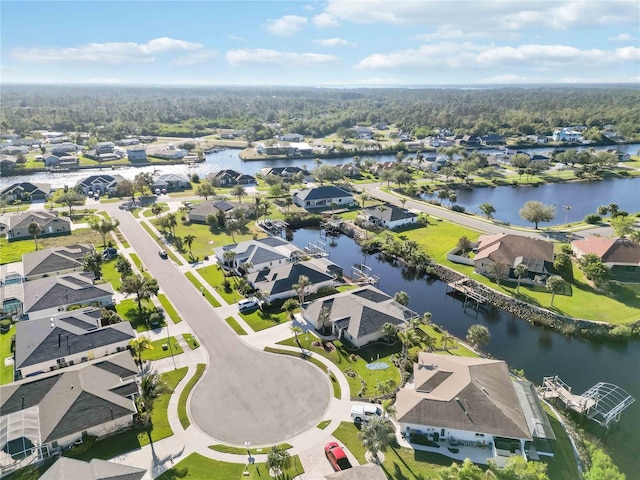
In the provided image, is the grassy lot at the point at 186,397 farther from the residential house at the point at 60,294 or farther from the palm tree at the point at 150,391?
the residential house at the point at 60,294

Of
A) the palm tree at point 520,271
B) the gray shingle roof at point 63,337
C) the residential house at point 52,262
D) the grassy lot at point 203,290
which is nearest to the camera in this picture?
the gray shingle roof at point 63,337

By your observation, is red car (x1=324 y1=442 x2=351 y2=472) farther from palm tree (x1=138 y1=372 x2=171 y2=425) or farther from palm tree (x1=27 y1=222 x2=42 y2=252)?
palm tree (x1=27 y1=222 x2=42 y2=252)

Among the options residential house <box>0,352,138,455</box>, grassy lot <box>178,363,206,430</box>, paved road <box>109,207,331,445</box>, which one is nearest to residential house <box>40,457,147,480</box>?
residential house <box>0,352,138,455</box>

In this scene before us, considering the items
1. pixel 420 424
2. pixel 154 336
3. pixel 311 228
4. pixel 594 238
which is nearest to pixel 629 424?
pixel 420 424

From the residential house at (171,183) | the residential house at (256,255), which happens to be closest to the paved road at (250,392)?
the residential house at (256,255)

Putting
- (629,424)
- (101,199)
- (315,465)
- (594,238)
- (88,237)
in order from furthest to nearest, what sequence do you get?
1. (101,199)
2. (88,237)
3. (594,238)
4. (629,424)
5. (315,465)

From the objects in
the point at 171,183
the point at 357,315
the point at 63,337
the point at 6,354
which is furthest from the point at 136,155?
the point at 357,315

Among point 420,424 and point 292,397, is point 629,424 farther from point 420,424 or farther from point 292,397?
point 292,397

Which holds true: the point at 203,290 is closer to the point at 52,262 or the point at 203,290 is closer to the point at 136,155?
the point at 52,262
